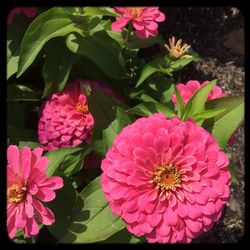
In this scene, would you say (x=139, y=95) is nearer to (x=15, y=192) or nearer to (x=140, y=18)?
(x=140, y=18)

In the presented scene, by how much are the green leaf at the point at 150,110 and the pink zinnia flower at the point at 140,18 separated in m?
0.20

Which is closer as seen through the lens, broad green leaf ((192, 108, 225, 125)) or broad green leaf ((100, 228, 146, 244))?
broad green leaf ((192, 108, 225, 125))

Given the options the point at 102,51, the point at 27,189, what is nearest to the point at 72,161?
the point at 27,189

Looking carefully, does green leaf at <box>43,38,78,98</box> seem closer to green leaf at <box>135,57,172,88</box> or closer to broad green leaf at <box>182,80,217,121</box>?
green leaf at <box>135,57,172,88</box>

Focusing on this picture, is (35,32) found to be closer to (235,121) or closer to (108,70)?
(108,70)

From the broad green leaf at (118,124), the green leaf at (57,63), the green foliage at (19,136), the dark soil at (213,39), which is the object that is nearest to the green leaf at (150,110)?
the broad green leaf at (118,124)

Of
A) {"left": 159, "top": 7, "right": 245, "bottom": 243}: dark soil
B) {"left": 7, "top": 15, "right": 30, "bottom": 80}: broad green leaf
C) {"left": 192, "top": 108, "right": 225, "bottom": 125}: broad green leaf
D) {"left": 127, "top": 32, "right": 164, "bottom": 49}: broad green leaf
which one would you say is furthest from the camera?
{"left": 159, "top": 7, "right": 245, "bottom": 243}: dark soil

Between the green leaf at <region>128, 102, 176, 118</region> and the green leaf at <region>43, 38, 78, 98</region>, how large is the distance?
0.24 m

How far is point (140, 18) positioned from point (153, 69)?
0.18m

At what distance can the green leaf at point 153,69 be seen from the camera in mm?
1377

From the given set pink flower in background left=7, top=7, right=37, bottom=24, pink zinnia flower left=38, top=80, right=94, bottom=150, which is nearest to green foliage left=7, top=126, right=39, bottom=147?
pink zinnia flower left=38, top=80, right=94, bottom=150

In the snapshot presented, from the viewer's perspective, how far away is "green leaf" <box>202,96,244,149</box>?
121cm

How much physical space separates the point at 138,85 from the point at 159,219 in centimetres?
53

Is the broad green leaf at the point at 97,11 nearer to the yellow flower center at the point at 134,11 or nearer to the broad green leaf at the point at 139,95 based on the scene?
the yellow flower center at the point at 134,11
